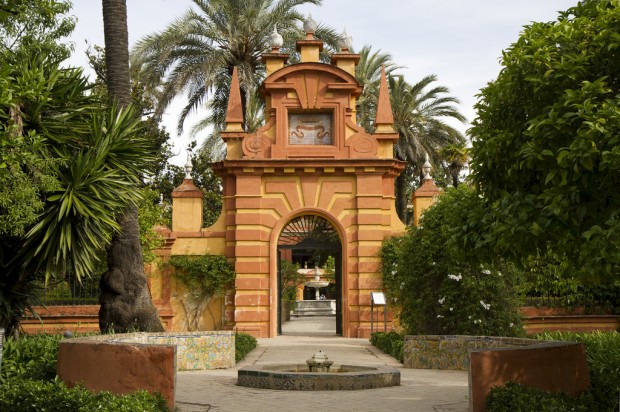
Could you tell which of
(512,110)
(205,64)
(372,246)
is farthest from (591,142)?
(205,64)

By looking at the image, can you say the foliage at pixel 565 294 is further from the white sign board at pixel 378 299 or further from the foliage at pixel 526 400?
the foliage at pixel 526 400

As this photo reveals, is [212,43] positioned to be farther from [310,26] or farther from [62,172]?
[62,172]

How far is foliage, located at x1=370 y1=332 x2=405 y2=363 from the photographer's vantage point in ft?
52.1

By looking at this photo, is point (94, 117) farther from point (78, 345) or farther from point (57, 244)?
point (78, 345)

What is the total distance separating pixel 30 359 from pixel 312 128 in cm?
1371

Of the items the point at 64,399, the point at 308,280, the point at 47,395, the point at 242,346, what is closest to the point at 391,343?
the point at 242,346

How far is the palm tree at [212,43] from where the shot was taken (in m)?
26.8


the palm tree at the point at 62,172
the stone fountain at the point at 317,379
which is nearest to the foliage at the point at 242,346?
the stone fountain at the point at 317,379

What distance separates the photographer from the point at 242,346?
16656mm

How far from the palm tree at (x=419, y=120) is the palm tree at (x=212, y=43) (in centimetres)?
655

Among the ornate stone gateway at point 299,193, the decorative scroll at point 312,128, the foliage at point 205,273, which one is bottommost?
the foliage at point 205,273

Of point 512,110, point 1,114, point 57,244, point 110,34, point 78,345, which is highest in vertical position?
point 110,34

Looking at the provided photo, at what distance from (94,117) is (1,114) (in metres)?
1.75

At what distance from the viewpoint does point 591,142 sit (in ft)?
21.8
